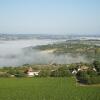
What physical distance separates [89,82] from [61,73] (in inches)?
296

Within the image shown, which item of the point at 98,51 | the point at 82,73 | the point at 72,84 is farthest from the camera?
the point at 98,51

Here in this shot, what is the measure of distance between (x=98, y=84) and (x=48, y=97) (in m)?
9.86

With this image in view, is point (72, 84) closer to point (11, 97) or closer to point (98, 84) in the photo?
point (98, 84)

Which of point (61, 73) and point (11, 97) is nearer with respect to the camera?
point (11, 97)

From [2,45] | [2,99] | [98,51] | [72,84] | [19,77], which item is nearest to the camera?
[2,99]

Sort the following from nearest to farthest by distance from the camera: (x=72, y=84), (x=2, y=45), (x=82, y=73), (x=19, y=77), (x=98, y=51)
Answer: (x=72, y=84) → (x=82, y=73) → (x=19, y=77) → (x=98, y=51) → (x=2, y=45)

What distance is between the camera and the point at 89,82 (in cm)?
2952

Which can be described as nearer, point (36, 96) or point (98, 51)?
point (36, 96)

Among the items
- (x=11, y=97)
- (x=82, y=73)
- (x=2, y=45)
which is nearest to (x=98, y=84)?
(x=82, y=73)

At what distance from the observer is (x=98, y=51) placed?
9269 cm

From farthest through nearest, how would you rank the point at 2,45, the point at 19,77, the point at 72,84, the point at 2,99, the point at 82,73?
the point at 2,45 → the point at 19,77 → the point at 82,73 → the point at 72,84 → the point at 2,99

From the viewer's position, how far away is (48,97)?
20594 millimetres

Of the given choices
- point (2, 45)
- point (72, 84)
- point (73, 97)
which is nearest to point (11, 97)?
point (73, 97)

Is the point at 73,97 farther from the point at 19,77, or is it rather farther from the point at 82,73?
the point at 19,77
